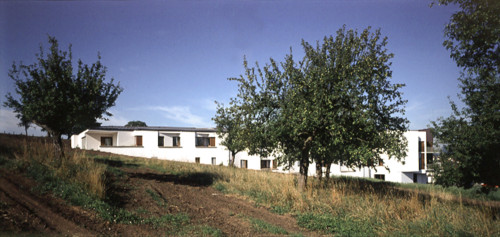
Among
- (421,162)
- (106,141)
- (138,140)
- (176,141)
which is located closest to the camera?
(106,141)

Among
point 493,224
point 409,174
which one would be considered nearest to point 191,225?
point 493,224

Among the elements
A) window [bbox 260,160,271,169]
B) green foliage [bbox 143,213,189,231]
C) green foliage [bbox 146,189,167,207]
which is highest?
green foliage [bbox 146,189,167,207]

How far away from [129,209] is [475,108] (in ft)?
51.1

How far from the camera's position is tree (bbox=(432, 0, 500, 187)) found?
7970 millimetres

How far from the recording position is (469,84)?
492 inches

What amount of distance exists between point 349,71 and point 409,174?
146 feet

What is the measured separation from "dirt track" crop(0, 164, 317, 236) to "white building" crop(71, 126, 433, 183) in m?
25.9

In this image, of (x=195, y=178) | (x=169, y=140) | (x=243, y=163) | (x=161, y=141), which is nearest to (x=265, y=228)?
(x=195, y=178)

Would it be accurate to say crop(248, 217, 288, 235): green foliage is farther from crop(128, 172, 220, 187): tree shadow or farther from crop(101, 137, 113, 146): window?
crop(101, 137, 113, 146): window

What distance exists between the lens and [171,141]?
141ft

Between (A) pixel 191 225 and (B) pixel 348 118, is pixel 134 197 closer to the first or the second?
(A) pixel 191 225

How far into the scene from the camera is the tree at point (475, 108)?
7.97m

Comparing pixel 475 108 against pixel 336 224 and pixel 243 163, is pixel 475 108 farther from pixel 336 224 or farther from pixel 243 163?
pixel 243 163

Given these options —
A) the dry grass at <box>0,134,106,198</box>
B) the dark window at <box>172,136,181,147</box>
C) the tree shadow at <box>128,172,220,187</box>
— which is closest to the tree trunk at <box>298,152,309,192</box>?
the tree shadow at <box>128,172,220,187</box>
